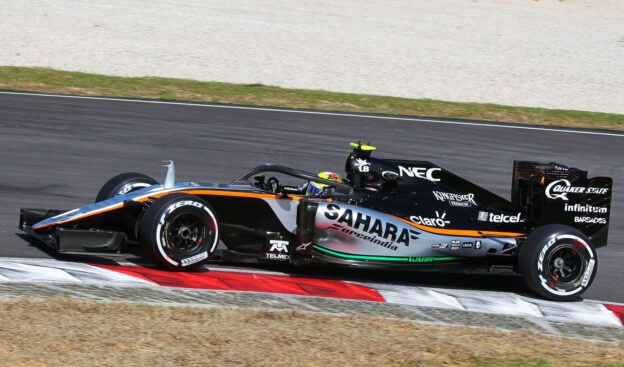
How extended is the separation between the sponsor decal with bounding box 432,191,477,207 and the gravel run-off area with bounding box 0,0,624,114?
10773 mm

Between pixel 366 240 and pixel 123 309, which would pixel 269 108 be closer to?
pixel 366 240

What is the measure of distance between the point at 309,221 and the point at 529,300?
2174mm

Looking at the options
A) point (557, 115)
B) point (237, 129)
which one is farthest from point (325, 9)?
point (237, 129)

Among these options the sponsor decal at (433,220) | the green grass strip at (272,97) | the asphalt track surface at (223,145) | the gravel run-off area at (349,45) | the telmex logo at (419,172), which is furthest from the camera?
the gravel run-off area at (349,45)

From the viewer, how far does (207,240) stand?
8.38m

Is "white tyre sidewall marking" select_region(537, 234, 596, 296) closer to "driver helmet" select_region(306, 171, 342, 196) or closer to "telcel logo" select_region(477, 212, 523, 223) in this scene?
"telcel logo" select_region(477, 212, 523, 223)

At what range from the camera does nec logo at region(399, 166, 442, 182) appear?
923cm

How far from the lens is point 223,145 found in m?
14.2

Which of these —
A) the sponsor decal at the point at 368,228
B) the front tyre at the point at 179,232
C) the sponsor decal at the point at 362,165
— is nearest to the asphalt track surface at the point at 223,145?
the sponsor decal at the point at 368,228

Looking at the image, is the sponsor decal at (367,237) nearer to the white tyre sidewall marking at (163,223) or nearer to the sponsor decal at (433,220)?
the sponsor decal at (433,220)

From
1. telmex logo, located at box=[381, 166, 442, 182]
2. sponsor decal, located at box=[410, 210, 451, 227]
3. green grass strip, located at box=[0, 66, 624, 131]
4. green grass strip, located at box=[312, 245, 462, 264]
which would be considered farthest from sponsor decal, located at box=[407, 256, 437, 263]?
green grass strip, located at box=[0, 66, 624, 131]

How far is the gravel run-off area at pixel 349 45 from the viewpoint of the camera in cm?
2086

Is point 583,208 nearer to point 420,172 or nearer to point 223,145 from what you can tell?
point 420,172

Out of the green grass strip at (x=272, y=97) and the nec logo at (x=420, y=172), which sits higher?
the green grass strip at (x=272, y=97)
